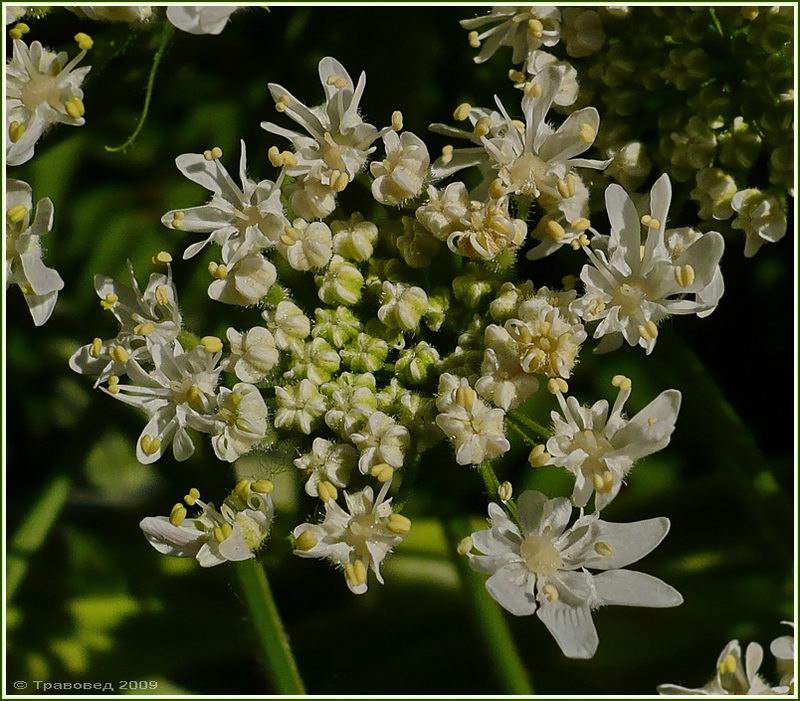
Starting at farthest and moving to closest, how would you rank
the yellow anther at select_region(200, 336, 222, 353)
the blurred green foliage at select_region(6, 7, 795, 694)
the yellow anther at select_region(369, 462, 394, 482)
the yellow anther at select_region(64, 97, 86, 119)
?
1. the blurred green foliage at select_region(6, 7, 795, 694)
2. the yellow anther at select_region(64, 97, 86, 119)
3. the yellow anther at select_region(200, 336, 222, 353)
4. the yellow anther at select_region(369, 462, 394, 482)

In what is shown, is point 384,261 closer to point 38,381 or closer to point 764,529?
point 764,529

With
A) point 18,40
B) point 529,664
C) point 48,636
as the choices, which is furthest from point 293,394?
point 48,636

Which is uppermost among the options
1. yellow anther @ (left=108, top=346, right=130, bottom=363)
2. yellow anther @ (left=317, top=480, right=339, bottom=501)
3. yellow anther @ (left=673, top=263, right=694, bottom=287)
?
yellow anther @ (left=673, top=263, right=694, bottom=287)

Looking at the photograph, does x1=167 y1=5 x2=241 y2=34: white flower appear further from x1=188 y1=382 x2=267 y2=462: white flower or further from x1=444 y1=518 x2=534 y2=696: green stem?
x1=444 y1=518 x2=534 y2=696: green stem

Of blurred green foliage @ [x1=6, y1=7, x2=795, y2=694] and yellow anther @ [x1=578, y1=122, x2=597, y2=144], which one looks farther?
blurred green foliage @ [x1=6, y1=7, x2=795, y2=694]

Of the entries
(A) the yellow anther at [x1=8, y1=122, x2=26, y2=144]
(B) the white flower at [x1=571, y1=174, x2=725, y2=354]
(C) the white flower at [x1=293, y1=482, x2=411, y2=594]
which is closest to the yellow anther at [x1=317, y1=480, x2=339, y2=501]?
(C) the white flower at [x1=293, y1=482, x2=411, y2=594]

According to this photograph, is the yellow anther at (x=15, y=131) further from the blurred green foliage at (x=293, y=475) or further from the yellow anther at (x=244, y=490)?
the yellow anther at (x=244, y=490)
